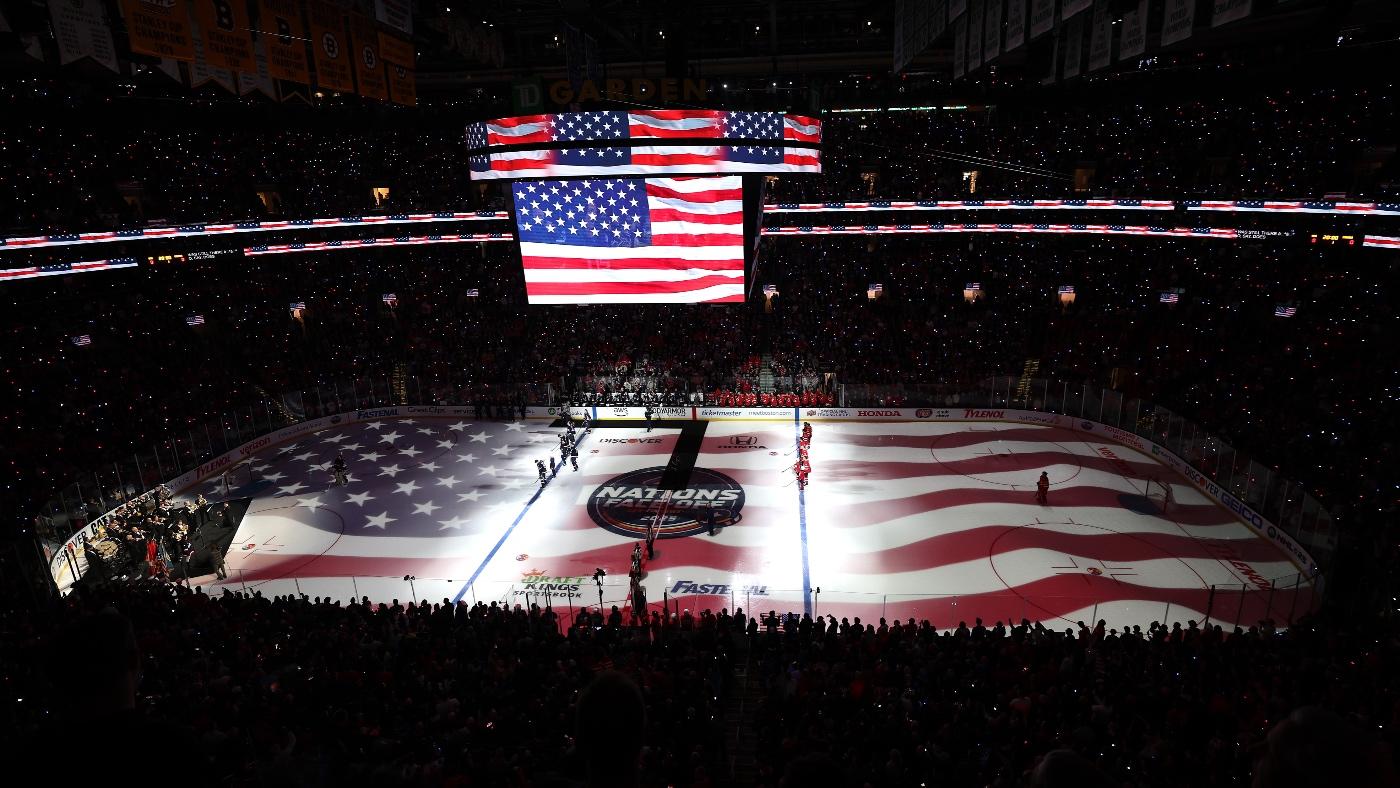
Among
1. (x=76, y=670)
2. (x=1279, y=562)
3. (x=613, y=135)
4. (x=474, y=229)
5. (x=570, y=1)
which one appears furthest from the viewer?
(x=474, y=229)

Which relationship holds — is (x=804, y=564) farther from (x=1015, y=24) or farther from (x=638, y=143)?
(x=1015, y=24)

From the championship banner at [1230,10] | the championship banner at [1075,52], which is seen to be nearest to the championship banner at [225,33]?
the championship banner at [1230,10]

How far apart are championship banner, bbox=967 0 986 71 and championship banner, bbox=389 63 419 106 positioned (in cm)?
1666

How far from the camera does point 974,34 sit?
2136cm

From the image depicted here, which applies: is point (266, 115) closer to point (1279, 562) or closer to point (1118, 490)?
point (1118, 490)

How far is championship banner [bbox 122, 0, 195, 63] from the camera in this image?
13.8 meters

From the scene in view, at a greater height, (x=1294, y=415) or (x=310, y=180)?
(x=310, y=180)

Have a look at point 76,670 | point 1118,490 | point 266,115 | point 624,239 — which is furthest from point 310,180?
point 76,670

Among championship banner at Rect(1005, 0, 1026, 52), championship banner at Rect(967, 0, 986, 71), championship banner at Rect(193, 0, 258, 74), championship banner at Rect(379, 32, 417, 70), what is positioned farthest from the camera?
championship banner at Rect(967, 0, 986, 71)

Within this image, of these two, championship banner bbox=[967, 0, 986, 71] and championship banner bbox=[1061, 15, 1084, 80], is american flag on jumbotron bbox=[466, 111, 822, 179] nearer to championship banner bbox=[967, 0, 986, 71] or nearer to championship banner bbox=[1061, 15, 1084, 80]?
championship banner bbox=[967, 0, 986, 71]

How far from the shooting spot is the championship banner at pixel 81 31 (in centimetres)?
1410

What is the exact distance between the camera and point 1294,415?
74.2 ft

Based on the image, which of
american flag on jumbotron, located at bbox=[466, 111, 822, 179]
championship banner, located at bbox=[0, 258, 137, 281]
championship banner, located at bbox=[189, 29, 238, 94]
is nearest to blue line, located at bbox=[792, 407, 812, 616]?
american flag on jumbotron, located at bbox=[466, 111, 822, 179]

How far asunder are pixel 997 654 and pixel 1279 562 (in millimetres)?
11988
